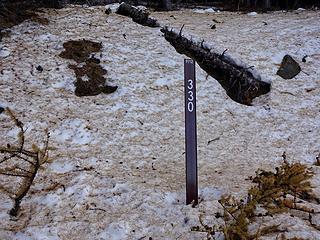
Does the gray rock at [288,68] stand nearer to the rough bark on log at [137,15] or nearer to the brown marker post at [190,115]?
the rough bark on log at [137,15]

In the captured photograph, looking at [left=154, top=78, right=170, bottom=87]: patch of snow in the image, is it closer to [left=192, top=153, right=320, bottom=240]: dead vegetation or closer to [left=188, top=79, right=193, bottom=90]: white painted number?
[left=192, top=153, right=320, bottom=240]: dead vegetation

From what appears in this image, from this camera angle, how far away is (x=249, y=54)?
9547 mm

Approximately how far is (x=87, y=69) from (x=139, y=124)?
222 cm

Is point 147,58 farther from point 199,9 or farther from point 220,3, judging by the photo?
point 220,3

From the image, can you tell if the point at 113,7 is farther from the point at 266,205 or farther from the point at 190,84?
the point at 266,205

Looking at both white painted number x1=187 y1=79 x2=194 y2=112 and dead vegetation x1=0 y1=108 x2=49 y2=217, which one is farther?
dead vegetation x1=0 y1=108 x2=49 y2=217

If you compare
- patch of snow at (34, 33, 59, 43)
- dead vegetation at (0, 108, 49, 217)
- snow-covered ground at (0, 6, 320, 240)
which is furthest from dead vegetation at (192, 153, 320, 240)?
patch of snow at (34, 33, 59, 43)

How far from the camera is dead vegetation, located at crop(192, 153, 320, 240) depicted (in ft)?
13.9

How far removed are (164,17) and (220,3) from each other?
5.25 metres

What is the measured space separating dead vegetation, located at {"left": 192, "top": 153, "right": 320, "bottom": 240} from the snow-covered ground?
16cm

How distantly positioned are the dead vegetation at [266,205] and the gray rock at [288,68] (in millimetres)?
4167

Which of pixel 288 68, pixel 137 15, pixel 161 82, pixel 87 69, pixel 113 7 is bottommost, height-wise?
pixel 161 82

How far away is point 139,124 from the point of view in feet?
23.3

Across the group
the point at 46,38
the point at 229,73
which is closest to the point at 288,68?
the point at 229,73
